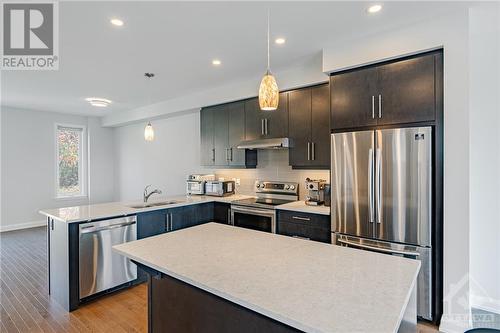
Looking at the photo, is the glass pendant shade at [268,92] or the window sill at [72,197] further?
the window sill at [72,197]

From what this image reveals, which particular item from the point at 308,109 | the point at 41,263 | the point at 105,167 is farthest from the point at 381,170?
the point at 105,167

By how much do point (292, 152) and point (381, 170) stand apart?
129 cm

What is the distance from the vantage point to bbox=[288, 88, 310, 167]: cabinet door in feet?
11.6

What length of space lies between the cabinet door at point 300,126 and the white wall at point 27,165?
5.94 meters

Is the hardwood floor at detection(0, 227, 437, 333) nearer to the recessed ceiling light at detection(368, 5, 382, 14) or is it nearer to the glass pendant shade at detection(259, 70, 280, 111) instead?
the glass pendant shade at detection(259, 70, 280, 111)

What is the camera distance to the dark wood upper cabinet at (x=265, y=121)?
3756mm

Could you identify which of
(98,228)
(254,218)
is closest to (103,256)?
(98,228)

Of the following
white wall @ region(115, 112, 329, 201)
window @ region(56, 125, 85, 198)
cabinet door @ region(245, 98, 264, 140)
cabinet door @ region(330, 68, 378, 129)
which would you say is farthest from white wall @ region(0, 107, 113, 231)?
cabinet door @ region(330, 68, 378, 129)

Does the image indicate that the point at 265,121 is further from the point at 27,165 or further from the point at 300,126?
the point at 27,165

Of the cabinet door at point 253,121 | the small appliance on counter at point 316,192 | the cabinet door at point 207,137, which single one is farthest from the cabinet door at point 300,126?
the cabinet door at point 207,137

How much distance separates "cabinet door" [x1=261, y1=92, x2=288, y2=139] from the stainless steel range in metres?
0.78

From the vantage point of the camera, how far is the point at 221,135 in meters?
4.54

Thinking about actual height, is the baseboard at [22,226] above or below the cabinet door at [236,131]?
below

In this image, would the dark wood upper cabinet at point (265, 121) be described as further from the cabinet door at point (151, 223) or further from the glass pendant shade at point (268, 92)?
the glass pendant shade at point (268, 92)
